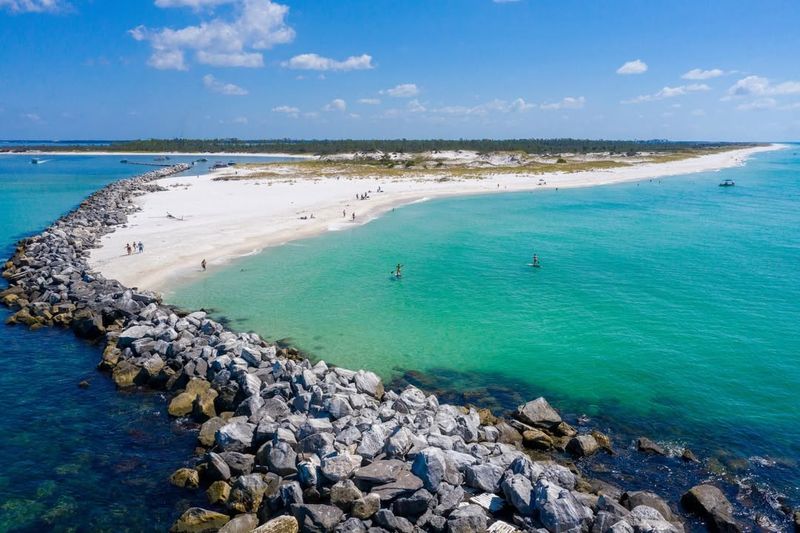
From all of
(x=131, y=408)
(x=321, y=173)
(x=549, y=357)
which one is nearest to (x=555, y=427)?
(x=549, y=357)

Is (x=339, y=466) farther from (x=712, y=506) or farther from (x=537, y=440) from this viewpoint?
(x=712, y=506)

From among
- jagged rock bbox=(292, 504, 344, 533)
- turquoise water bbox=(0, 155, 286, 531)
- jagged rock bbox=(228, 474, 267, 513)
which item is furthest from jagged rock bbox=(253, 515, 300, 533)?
turquoise water bbox=(0, 155, 286, 531)

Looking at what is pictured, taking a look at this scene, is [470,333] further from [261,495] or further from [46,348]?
[46,348]

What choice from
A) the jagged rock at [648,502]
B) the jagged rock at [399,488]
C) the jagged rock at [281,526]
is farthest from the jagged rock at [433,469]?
the jagged rock at [648,502]

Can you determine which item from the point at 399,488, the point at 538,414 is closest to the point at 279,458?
the point at 399,488

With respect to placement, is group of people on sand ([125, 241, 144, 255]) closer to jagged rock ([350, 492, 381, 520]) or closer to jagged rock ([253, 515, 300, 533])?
jagged rock ([253, 515, 300, 533])

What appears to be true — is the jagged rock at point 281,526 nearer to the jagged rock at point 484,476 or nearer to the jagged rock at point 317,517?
the jagged rock at point 317,517
